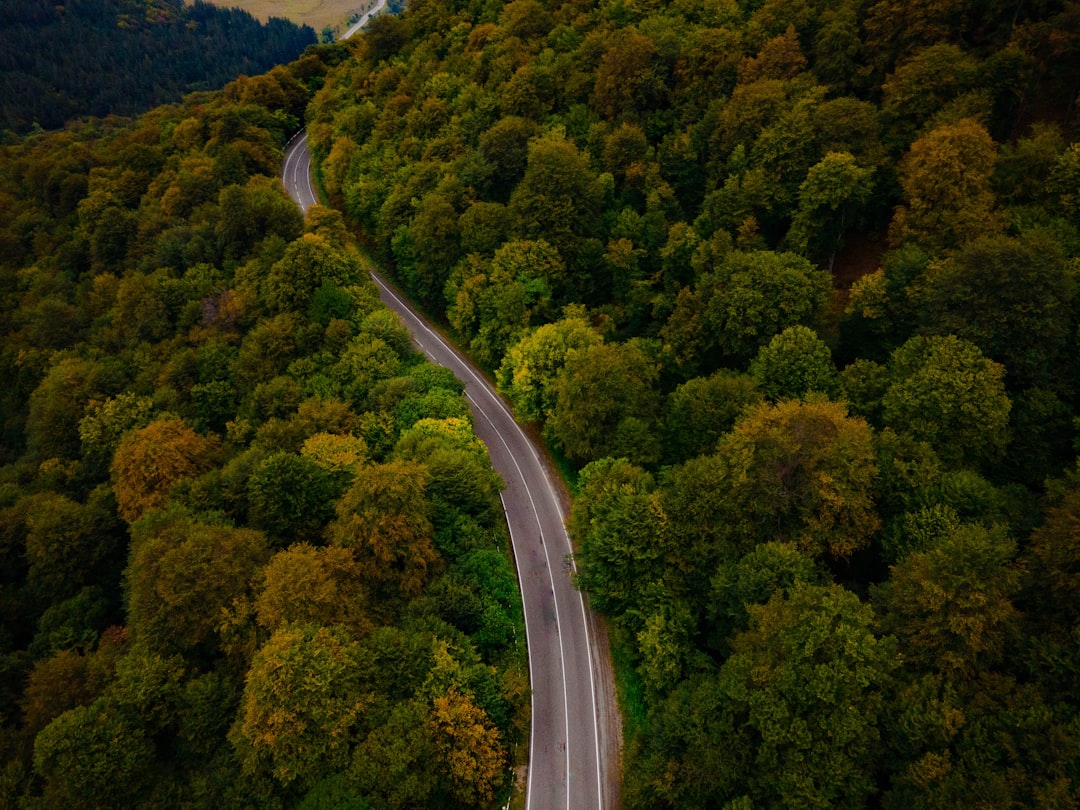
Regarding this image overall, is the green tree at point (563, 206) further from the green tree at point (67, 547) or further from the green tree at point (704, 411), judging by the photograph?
the green tree at point (67, 547)

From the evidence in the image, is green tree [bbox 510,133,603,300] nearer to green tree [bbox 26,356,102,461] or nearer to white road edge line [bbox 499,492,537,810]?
white road edge line [bbox 499,492,537,810]

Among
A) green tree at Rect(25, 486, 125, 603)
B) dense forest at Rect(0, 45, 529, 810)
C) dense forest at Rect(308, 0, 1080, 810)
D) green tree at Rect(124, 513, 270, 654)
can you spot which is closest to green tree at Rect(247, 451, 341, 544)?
dense forest at Rect(0, 45, 529, 810)

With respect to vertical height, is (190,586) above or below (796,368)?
above

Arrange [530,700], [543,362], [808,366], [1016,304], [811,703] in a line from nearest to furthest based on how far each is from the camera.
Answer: [811,703], [1016,304], [530,700], [808,366], [543,362]

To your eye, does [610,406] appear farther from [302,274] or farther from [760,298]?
[302,274]

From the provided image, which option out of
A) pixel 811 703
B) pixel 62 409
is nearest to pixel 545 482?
pixel 811 703
